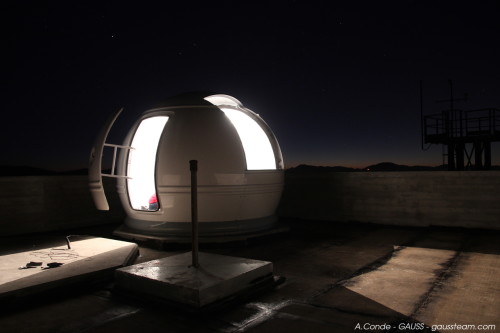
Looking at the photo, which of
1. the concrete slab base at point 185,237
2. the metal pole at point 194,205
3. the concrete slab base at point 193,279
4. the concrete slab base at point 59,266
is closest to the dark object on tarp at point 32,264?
the concrete slab base at point 59,266

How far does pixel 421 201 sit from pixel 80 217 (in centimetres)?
995

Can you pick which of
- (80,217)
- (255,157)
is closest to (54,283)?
(255,157)

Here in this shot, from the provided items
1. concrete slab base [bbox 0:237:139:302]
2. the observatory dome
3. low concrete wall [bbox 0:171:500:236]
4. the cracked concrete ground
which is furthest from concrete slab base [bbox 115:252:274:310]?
low concrete wall [bbox 0:171:500:236]

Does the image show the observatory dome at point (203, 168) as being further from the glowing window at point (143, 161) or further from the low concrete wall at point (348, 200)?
the low concrete wall at point (348, 200)

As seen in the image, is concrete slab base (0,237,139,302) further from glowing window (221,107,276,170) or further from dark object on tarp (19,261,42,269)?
glowing window (221,107,276,170)

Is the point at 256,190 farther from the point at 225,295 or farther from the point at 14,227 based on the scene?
the point at 14,227

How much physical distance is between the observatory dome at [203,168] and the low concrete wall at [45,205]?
2704 millimetres

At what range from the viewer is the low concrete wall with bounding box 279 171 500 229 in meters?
10.0

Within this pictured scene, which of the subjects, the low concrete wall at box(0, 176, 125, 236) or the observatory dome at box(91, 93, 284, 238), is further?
the low concrete wall at box(0, 176, 125, 236)

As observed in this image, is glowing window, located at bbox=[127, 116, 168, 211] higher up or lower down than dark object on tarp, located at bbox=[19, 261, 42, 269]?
higher up

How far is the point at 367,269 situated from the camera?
633 cm

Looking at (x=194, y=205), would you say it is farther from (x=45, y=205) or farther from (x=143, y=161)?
(x=45, y=205)

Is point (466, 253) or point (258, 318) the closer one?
point (258, 318)

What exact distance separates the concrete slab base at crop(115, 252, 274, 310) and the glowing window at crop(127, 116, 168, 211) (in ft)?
12.9
